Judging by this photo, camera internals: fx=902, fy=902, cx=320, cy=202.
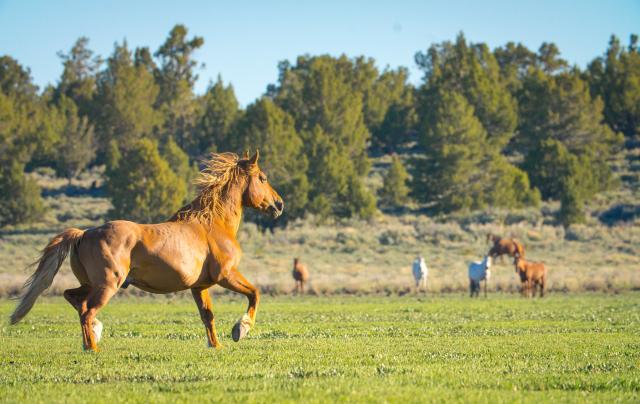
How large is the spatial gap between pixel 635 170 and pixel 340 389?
279ft

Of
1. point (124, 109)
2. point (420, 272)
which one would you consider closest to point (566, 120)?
point (124, 109)

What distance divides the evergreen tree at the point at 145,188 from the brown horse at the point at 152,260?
4494 cm

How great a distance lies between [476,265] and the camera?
35375mm

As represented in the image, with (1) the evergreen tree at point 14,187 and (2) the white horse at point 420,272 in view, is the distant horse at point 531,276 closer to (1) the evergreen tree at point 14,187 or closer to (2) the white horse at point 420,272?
(2) the white horse at point 420,272

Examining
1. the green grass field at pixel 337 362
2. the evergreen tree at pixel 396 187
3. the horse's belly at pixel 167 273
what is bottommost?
the green grass field at pixel 337 362

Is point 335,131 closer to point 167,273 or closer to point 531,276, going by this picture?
point 531,276

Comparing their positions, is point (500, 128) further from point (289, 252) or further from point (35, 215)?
point (35, 215)

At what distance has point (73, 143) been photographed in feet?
263

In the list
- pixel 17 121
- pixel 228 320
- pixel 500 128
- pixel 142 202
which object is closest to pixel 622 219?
pixel 500 128

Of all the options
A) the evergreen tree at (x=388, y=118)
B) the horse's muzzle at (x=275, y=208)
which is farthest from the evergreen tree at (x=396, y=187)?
the horse's muzzle at (x=275, y=208)

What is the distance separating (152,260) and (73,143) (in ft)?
235

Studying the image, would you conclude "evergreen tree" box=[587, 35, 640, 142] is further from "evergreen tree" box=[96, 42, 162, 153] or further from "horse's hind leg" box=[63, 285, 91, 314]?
"horse's hind leg" box=[63, 285, 91, 314]

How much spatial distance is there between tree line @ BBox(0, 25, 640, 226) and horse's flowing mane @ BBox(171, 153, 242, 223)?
44.5 meters

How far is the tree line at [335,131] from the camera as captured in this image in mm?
64312
